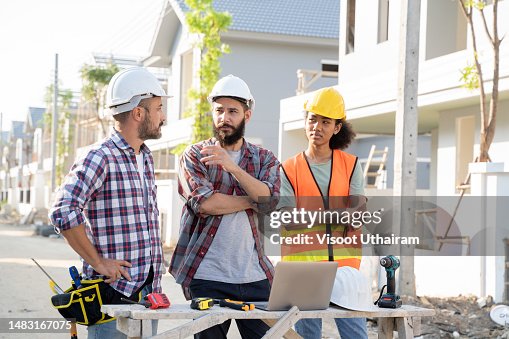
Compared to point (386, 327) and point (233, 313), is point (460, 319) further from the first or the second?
point (233, 313)

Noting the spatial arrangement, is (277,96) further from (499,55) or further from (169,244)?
(499,55)

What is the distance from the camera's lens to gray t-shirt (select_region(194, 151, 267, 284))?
468 cm

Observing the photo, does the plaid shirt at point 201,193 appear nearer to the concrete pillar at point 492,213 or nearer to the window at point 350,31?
the concrete pillar at point 492,213

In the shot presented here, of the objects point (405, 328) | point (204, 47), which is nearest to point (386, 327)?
point (405, 328)

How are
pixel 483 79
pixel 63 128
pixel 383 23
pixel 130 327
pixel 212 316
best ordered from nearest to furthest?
1. pixel 130 327
2. pixel 212 316
3. pixel 483 79
4. pixel 383 23
5. pixel 63 128

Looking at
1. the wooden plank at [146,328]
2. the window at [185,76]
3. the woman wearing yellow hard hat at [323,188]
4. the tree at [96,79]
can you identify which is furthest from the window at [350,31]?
the tree at [96,79]

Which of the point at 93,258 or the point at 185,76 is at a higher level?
the point at 185,76

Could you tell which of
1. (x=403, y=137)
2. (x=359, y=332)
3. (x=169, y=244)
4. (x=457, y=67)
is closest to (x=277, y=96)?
(x=169, y=244)

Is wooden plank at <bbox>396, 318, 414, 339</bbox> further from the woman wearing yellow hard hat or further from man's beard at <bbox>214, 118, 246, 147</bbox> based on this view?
man's beard at <bbox>214, 118, 246, 147</bbox>

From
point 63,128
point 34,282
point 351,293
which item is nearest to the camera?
point 351,293

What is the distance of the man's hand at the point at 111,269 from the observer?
420 cm

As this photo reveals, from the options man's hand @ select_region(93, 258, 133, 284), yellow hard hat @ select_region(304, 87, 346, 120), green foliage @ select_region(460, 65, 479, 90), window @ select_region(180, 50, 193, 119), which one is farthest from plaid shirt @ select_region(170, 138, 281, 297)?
window @ select_region(180, 50, 193, 119)

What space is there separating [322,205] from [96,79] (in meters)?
33.5

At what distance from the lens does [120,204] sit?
4.31m
